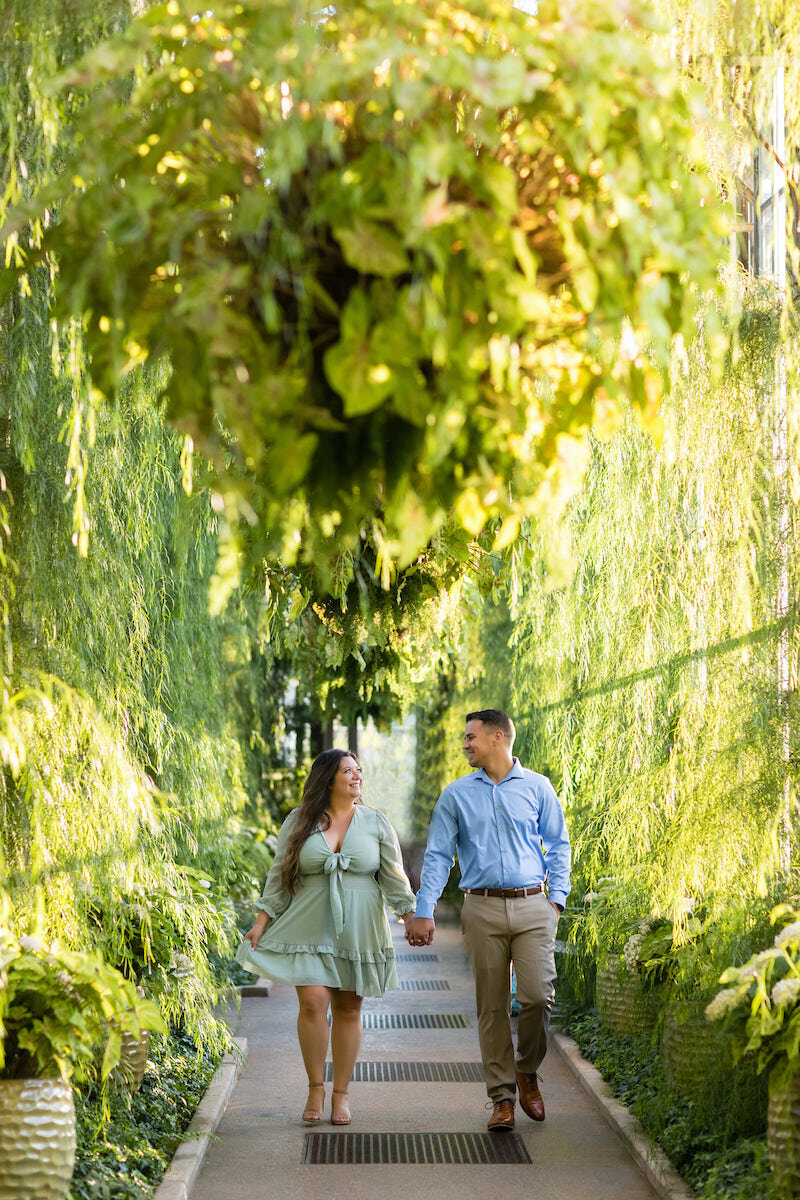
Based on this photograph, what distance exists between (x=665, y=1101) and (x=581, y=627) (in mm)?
2349

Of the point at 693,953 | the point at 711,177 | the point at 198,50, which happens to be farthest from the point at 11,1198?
the point at 711,177

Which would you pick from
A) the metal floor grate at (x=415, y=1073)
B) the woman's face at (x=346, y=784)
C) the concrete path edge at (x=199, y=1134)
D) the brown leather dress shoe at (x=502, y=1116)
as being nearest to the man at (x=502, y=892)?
the brown leather dress shoe at (x=502, y=1116)

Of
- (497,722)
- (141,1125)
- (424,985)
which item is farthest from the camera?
(424,985)

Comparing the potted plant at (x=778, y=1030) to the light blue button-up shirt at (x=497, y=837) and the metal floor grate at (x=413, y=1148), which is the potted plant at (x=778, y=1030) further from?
the light blue button-up shirt at (x=497, y=837)

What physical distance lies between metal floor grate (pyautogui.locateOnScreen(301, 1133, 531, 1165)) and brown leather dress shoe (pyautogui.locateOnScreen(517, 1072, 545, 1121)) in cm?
16

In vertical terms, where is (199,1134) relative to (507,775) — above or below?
below

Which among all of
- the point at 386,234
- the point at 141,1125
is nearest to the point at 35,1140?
the point at 141,1125

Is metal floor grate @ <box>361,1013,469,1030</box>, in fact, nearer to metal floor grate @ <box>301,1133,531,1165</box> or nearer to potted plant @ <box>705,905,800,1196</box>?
metal floor grate @ <box>301,1133,531,1165</box>

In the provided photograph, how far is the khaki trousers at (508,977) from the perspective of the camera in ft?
15.9

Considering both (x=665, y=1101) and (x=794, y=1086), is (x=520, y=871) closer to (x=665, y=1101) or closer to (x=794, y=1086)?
(x=665, y=1101)

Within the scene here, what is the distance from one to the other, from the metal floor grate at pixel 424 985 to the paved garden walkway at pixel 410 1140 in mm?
1856

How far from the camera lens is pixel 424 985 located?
29.2 ft

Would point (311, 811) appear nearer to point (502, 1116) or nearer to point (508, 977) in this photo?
point (508, 977)

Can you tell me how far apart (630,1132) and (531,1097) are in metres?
0.53
